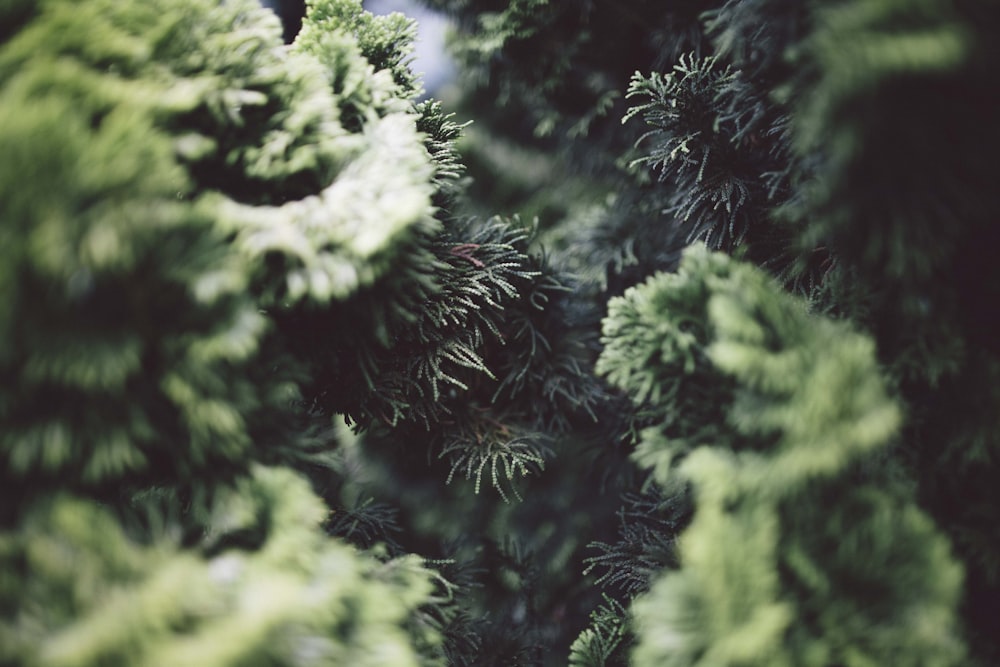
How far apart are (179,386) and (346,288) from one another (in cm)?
21

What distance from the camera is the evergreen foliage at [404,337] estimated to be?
0.54 meters

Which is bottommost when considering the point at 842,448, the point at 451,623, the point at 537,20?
the point at 451,623

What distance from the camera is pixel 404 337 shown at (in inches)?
34.8

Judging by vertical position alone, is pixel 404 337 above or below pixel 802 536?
below

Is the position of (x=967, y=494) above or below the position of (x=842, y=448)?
below

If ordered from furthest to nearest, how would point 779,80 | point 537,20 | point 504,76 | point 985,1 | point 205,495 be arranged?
point 504,76 < point 537,20 < point 779,80 < point 205,495 < point 985,1

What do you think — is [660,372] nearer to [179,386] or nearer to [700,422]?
[700,422]

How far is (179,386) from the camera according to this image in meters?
0.59

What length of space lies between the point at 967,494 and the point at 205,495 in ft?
3.12

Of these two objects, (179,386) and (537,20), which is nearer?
(179,386)

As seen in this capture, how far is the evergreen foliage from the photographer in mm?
543

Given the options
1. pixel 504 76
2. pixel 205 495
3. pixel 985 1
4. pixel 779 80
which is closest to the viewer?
pixel 985 1

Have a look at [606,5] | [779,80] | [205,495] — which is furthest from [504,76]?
[205,495]

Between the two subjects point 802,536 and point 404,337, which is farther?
point 404,337
